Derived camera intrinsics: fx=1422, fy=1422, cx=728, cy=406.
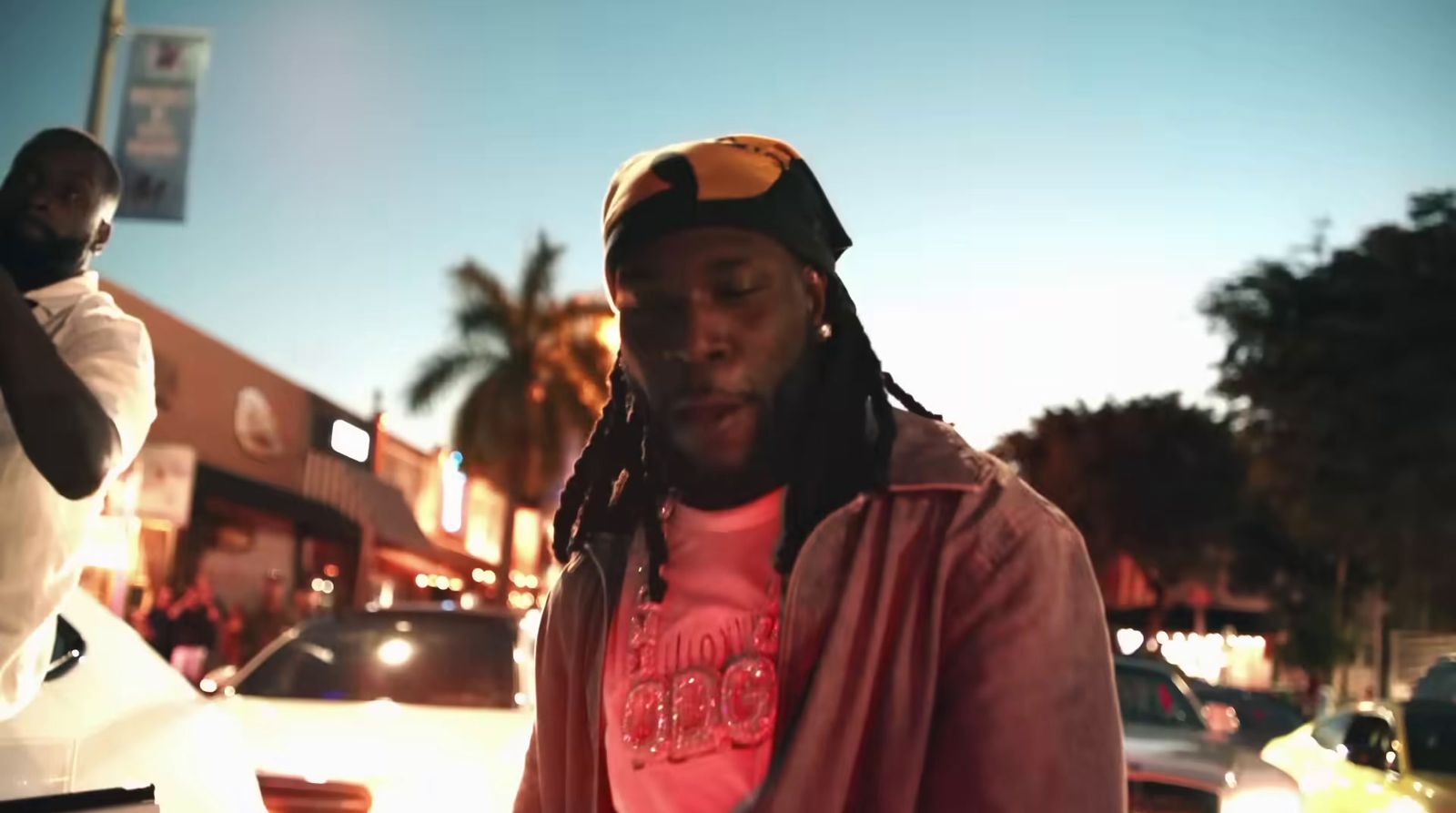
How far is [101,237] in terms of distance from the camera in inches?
86.4

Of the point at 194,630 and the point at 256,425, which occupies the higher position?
the point at 256,425

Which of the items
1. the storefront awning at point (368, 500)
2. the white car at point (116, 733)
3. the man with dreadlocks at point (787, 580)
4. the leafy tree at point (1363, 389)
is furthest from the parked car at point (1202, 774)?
Result: the storefront awning at point (368, 500)

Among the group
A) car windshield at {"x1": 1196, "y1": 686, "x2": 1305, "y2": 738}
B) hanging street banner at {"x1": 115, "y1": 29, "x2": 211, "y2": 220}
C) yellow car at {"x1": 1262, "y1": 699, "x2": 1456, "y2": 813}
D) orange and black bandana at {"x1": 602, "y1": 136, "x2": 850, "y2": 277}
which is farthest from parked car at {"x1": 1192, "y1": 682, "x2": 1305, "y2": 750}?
orange and black bandana at {"x1": 602, "y1": 136, "x2": 850, "y2": 277}

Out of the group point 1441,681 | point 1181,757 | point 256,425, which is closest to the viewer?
point 1181,757

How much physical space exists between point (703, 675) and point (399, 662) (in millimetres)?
5887

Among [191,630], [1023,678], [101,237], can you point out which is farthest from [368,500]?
[1023,678]

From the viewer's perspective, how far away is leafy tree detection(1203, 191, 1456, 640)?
1766 cm

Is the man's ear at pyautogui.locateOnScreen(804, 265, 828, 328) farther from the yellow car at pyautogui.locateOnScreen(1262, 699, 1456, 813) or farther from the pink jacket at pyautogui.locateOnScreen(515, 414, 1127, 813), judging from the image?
the yellow car at pyautogui.locateOnScreen(1262, 699, 1456, 813)

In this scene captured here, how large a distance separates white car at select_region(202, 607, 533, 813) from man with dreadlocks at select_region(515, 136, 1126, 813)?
293 cm

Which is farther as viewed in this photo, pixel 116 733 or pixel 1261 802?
pixel 1261 802

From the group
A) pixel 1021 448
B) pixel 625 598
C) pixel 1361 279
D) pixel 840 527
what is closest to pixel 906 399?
pixel 840 527

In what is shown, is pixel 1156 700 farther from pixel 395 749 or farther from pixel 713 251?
pixel 713 251

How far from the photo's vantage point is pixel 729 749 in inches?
60.6

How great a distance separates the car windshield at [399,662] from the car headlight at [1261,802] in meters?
3.65
